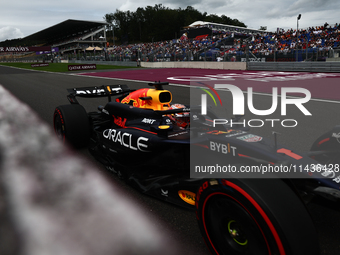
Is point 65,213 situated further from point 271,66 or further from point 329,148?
Result: point 271,66

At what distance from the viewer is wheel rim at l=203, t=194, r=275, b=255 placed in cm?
165

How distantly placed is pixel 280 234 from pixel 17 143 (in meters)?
4.31

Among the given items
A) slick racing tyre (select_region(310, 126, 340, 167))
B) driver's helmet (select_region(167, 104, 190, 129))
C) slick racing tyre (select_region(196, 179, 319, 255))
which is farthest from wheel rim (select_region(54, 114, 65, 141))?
slick racing tyre (select_region(310, 126, 340, 167))

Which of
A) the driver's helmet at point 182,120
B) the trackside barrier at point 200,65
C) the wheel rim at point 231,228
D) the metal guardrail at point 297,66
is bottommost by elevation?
the wheel rim at point 231,228

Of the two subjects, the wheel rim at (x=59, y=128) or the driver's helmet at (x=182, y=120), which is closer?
the driver's helmet at (x=182, y=120)

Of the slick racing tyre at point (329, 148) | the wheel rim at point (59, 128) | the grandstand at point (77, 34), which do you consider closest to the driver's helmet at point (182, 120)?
the slick racing tyre at point (329, 148)

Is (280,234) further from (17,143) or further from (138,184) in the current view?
(17,143)

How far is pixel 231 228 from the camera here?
1.83m

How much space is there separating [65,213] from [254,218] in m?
1.76

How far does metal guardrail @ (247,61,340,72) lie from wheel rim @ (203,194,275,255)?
51.5 feet

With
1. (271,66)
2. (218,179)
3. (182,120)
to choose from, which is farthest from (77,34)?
(218,179)

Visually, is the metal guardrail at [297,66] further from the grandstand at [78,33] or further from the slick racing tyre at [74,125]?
the grandstand at [78,33]

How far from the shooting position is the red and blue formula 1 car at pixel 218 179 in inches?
60.9

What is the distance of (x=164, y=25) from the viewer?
9575 cm
